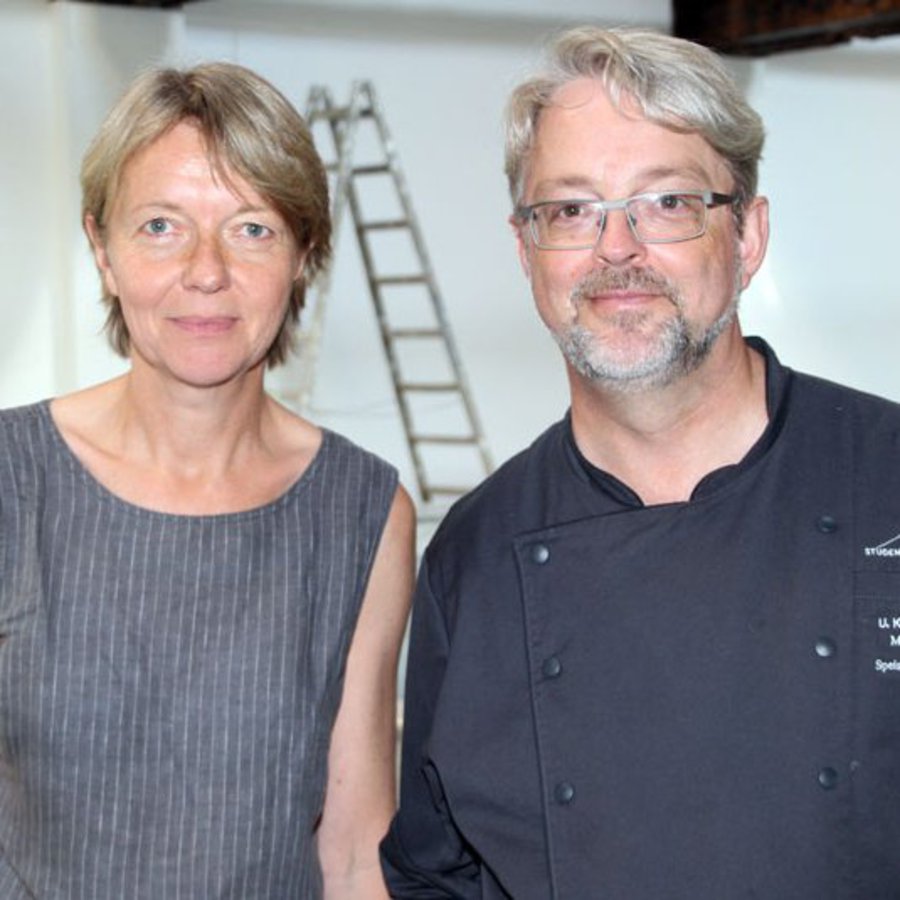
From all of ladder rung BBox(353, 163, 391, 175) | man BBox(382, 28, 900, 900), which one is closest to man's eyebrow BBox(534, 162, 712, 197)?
man BBox(382, 28, 900, 900)

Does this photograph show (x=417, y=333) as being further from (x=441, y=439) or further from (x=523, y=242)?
(x=523, y=242)

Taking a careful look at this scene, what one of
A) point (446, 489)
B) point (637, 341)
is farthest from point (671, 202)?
point (446, 489)

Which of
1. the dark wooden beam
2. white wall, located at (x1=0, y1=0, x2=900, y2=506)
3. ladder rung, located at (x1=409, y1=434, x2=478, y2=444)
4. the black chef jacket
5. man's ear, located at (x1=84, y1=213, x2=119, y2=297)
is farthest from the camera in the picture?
the dark wooden beam

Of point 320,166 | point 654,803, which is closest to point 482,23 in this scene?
point 320,166

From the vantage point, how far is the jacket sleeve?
6.89ft

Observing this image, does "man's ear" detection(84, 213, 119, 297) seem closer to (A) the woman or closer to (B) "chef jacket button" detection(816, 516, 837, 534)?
(A) the woman

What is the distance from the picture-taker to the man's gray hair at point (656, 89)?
1.93 meters

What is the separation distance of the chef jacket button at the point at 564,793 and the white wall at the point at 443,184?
363 cm

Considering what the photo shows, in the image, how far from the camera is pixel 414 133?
7.12 metres

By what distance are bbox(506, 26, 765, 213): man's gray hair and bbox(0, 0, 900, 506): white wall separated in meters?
3.33

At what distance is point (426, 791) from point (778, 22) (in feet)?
19.1

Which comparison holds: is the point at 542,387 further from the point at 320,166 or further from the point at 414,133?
the point at 320,166

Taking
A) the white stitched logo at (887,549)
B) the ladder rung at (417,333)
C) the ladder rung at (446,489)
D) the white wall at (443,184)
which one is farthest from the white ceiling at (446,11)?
the white stitched logo at (887,549)

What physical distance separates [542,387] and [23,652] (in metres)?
5.40
